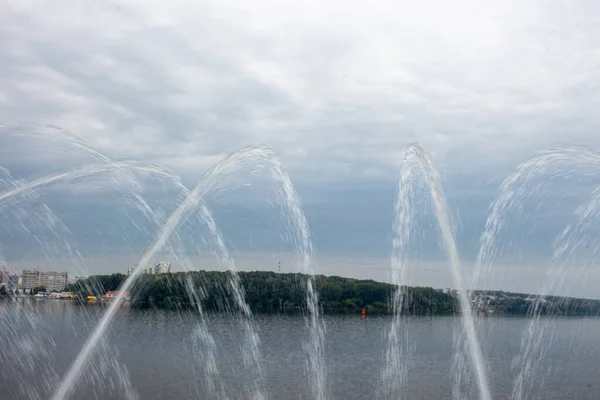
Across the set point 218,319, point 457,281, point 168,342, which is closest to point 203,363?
point 168,342

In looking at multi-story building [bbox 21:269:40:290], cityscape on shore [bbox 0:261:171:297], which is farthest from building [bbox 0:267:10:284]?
multi-story building [bbox 21:269:40:290]

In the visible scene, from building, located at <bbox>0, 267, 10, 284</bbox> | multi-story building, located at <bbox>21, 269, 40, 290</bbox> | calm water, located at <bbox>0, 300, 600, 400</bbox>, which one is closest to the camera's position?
building, located at <bbox>0, 267, 10, 284</bbox>

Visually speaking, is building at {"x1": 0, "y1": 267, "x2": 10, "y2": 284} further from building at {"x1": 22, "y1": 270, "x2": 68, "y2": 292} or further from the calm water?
building at {"x1": 22, "y1": 270, "x2": 68, "y2": 292}

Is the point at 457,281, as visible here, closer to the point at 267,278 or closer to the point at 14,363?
the point at 14,363

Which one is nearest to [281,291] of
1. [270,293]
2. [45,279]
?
[270,293]

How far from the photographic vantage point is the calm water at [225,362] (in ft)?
108

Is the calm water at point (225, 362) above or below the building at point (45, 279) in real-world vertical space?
below

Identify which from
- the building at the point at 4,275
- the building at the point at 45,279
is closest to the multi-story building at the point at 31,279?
the building at the point at 45,279

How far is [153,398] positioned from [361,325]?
164 ft

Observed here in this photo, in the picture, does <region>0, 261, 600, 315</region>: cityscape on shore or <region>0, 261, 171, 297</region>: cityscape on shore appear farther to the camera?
<region>0, 261, 600, 315</region>: cityscape on shore

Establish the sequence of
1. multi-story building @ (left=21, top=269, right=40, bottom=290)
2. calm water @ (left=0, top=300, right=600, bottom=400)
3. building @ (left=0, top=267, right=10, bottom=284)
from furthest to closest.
Result: multi-story building @ (left=21, top=269, right=40, bottom=290), calm water @ (left=0, top=300, right=600, bottom=400), building @ (left=0, top=267, right=10, bottom=284)

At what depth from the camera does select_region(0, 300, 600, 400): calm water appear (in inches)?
1294

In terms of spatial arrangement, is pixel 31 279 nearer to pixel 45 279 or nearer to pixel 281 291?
pixel 45 279

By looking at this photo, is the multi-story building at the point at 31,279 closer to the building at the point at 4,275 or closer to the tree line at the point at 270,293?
the tree line at the point at 270,293
